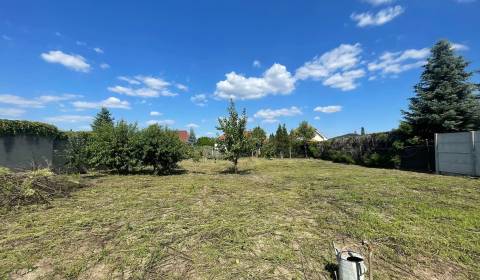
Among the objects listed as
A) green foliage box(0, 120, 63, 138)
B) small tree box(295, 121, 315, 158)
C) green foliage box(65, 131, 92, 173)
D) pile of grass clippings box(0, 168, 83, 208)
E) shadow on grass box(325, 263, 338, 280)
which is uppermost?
small tree box(295, 121, 315, 158)

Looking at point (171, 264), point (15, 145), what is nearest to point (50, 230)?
point (171, 264)

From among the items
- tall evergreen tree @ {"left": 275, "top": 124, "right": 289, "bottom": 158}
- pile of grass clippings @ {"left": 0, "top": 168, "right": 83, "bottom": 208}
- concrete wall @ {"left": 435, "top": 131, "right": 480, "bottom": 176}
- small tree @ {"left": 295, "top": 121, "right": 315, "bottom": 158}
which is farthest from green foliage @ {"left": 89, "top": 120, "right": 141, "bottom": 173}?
small tree @ {"left": 295, "top": 121, "right": 315, "bottom": 158}

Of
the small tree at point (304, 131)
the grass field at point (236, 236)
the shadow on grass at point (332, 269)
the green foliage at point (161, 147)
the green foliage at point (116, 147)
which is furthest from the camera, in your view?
the small tree at point (304, 131)

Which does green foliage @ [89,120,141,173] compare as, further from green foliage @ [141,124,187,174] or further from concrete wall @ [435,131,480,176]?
concrete wall @ [435,131,480,176]

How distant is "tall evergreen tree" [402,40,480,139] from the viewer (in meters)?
14.8

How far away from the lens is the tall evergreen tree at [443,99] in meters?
14.8

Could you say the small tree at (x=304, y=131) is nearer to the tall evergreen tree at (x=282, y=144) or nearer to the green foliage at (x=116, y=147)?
the tall evergreen tree at (x=282, y=144)

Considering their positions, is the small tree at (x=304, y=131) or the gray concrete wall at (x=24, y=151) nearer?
the gray concrete wall at (x=24, y=151)

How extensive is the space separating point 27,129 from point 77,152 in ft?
7.16

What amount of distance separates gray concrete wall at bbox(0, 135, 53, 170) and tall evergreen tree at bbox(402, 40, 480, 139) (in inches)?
702

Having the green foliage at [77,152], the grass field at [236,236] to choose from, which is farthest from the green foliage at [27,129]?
the grass field at [236,236]

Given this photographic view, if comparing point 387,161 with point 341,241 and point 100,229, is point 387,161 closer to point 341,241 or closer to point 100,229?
point 341,241

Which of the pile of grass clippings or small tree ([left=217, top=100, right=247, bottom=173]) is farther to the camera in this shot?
small tree ([left=217, top=100, right=247, bottom=173])

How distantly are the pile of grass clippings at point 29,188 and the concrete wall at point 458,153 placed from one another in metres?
13.8
